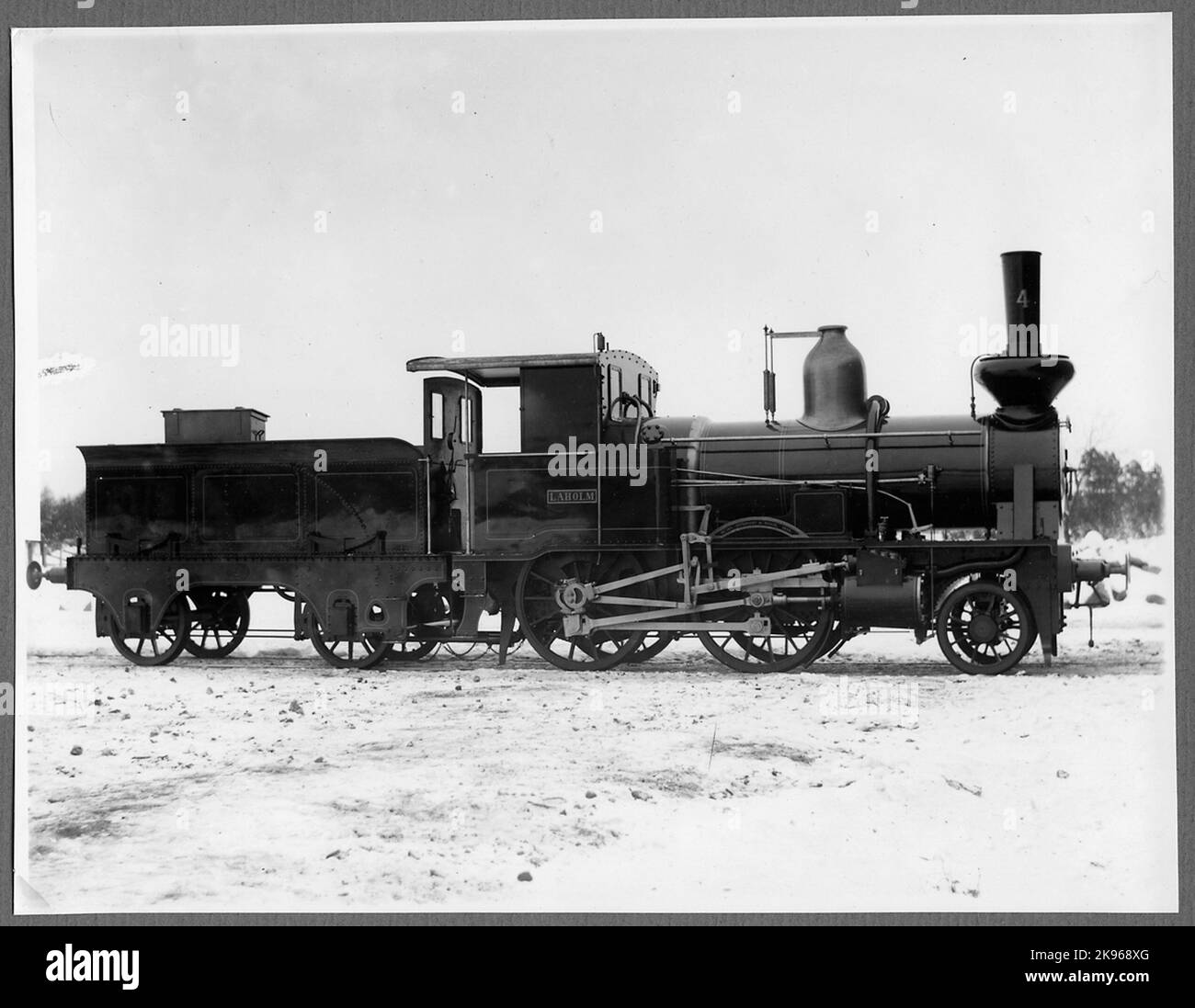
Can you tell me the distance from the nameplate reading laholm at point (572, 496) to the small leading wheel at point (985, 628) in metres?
3.09

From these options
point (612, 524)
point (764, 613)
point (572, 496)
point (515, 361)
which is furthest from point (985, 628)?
point (515, 361)

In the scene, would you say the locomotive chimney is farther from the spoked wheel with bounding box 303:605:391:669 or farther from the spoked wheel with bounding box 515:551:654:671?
the spoked wheel with bounding box 303:605:391:669

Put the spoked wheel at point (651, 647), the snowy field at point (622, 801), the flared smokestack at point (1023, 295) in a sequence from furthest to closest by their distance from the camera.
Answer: the spoked wheel at point (651, 647), the flared smokestack at point (1023, 295), the snowy field at point (622, 801)

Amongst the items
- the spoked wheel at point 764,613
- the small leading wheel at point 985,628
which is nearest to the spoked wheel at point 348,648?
the spoked wheel at point 764,613

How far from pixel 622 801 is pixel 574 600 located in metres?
3.15

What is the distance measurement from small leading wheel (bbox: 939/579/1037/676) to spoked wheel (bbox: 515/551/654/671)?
255 cm

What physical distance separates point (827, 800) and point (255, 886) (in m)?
3.66

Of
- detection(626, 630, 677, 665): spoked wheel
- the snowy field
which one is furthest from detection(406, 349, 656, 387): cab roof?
the snowy field

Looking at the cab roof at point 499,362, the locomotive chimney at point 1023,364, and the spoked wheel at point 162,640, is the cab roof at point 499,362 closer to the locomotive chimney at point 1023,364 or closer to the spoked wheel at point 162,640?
the locomotive chimney at point 1023,364

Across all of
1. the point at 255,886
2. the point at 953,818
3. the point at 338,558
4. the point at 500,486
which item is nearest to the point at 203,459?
the point at 338,558

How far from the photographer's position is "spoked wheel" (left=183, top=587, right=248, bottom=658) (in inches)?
483

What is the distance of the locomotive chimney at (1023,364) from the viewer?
30.3 feet

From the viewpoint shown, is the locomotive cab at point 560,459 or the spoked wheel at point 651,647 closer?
the locomotive cab at point 560,459

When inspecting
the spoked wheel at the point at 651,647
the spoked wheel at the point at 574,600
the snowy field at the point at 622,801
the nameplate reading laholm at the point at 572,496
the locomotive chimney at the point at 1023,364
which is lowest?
the snowy field at the point at 622,801
